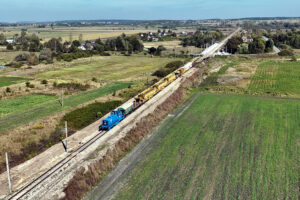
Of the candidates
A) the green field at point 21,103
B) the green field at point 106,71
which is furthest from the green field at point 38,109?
the green field at point 106,71

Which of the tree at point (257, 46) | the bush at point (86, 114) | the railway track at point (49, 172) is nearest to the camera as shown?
the railway track at point (49, 172)

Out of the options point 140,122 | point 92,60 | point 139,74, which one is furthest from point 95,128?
point 92,60

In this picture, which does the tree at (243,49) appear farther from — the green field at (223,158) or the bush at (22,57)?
the bush at (22,57)

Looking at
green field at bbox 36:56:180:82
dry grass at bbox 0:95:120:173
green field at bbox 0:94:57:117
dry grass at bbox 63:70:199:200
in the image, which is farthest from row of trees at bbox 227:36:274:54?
dry grass at bbox 0:95:120:173

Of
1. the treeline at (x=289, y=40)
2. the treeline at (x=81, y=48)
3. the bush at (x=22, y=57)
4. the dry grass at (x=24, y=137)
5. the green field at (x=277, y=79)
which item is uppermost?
the treeline at (x=289, y=40)

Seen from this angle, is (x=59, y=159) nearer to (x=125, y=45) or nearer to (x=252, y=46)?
(x=252, y=46)

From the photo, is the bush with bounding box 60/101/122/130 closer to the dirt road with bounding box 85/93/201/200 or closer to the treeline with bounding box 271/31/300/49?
the dirt road with bounding box 85/93/201/200

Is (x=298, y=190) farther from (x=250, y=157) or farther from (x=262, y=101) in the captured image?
(x=262, y=101)
